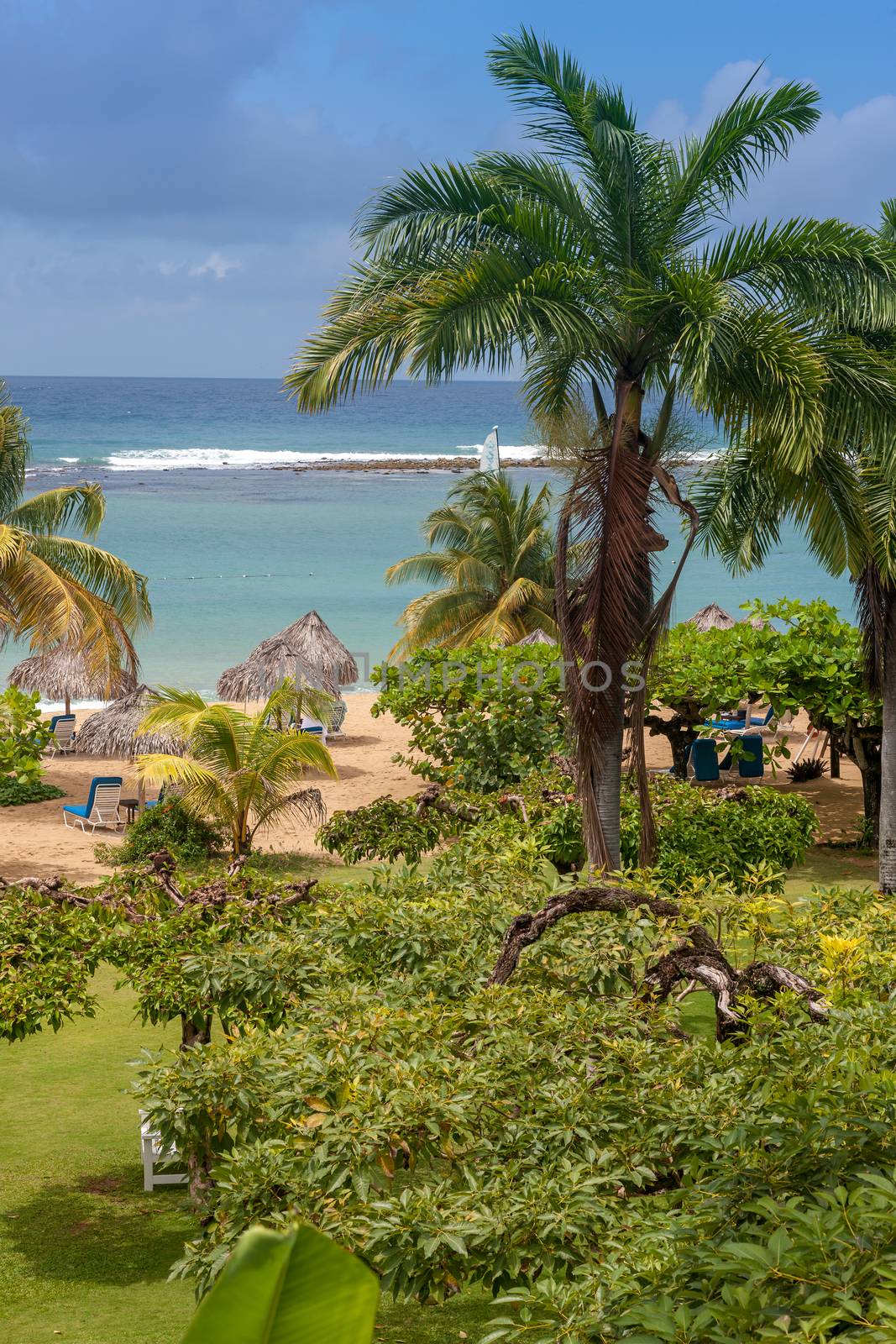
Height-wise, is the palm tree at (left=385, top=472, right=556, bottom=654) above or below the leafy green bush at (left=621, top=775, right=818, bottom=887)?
above

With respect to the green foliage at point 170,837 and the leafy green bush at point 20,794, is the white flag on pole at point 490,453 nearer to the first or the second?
the leafy green bush at point 20,794

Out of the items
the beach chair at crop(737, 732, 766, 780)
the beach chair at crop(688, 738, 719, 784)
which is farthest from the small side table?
the beach chair at crop(737, 732, 766, 780)

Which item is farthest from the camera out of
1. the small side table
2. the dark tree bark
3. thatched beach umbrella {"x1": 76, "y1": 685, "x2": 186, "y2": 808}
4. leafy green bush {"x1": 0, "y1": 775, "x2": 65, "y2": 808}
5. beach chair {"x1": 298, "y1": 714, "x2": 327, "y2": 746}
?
beach chair {"x1": 298, "y1": 714, "x2": 327, "y2": 746}

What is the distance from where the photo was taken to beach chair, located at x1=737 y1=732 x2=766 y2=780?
17.7 metres

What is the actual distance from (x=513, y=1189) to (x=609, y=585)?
6.44 m

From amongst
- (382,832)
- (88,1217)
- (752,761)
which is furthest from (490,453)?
(88,1217)

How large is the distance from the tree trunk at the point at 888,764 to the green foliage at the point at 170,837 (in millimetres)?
7678

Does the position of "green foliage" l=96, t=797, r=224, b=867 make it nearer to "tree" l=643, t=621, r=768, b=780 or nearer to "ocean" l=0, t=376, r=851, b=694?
"tree" l=643, t=621, r=768, b=780

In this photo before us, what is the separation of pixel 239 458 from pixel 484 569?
63702 millimetres

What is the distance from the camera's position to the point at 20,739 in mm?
10453

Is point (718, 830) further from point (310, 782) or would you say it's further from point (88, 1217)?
point (310, 782)

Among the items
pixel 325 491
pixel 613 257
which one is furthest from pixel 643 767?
pixel 325 491

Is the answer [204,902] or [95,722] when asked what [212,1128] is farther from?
[95,722]

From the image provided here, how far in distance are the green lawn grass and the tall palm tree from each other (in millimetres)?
3956
